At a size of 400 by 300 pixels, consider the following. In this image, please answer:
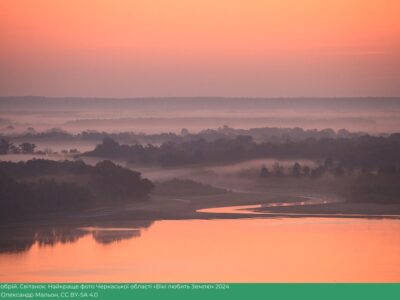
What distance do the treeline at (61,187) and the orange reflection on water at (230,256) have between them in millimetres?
216

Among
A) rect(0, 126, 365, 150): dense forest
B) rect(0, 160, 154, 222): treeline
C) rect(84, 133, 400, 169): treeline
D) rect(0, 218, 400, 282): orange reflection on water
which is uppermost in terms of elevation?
rect(0, 126, 365, 150): dense forest

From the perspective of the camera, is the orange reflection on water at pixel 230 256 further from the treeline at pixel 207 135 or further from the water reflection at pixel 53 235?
the treeline at pixel 207 135

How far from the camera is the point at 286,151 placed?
182 inches

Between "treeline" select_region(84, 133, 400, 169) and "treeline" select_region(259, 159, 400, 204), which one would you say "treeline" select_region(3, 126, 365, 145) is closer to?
"treeline" select_region(84, 133, 400, 169)

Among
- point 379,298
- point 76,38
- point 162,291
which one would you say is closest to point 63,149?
point 76,38

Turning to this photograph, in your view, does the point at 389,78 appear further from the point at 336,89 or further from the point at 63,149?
the point at 63,149

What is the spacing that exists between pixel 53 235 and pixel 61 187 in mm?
244

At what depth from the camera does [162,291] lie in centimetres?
420

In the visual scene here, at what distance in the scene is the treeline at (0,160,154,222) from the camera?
4.51 metres

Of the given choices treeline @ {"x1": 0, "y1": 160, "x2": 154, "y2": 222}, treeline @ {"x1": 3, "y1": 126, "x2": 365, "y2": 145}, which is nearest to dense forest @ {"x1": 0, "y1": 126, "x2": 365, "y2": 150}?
treeline @ {"x1": 3, "y1": 126, "x2": 365, "y2": 145}

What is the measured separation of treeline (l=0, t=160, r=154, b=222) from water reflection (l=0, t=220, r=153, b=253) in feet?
0.26

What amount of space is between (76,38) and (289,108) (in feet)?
3.58

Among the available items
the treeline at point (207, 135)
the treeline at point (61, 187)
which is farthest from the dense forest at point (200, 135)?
the treeline at point (61, 187)

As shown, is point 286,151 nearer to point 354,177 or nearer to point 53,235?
point 354,177
